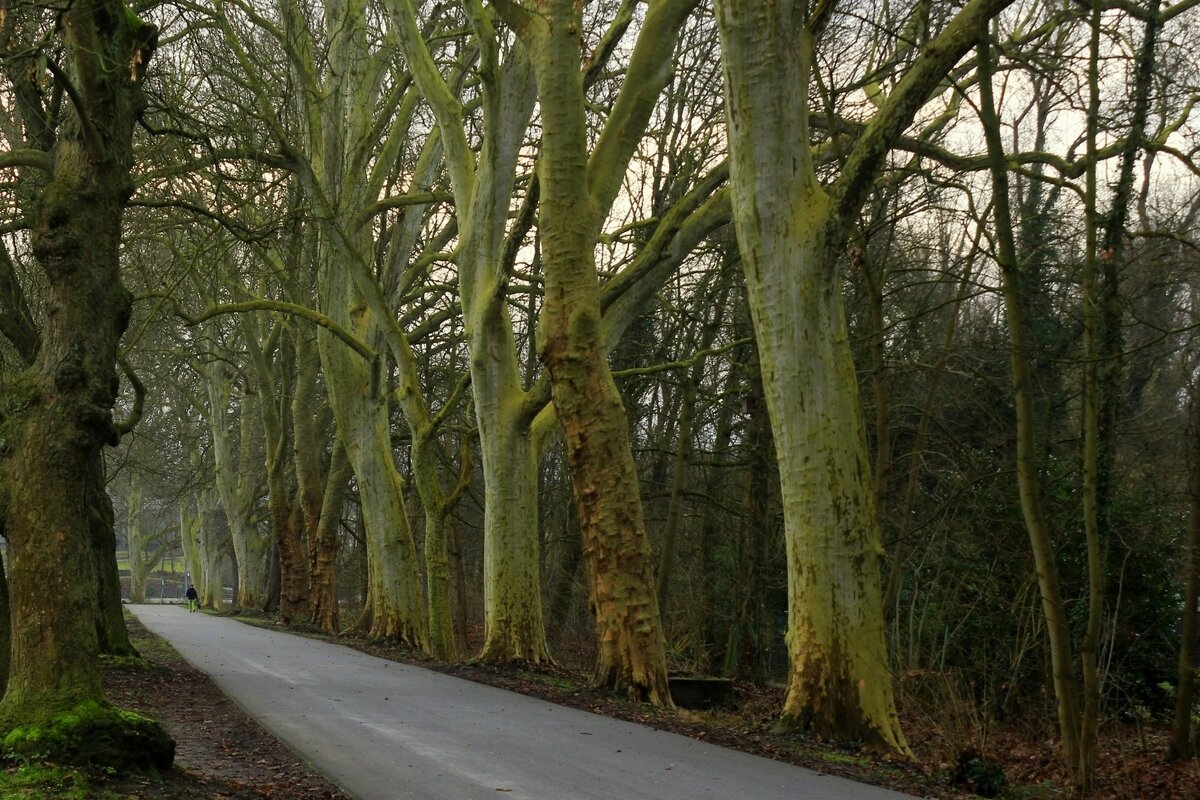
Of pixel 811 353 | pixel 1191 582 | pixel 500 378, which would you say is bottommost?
pixel 1191 582

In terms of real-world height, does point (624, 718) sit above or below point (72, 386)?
below

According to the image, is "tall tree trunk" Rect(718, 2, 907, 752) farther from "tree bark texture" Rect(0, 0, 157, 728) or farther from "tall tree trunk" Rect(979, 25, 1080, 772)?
"tree bark texture" Rect(0, 0, 157, 728)

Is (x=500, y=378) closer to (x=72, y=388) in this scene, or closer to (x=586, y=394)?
(x=586, y=394)

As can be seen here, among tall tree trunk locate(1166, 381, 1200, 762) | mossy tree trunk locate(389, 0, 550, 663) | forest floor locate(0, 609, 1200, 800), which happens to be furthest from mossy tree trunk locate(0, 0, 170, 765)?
tall tree trunk locate(1166, 381, 1200, 762)

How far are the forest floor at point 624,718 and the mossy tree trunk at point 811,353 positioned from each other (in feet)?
1.91

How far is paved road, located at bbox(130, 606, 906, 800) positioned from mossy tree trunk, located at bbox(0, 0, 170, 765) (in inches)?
66.5

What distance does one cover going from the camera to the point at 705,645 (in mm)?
23031

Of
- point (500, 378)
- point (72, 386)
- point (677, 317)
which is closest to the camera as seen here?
point (72, 386)

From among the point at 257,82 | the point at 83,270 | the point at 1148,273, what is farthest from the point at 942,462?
the point at 83,270

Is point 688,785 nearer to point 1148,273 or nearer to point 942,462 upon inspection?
point 1148,273

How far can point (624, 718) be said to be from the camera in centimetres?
1109

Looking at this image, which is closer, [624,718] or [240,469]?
[624,718]

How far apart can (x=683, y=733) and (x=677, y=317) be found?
10.2 m

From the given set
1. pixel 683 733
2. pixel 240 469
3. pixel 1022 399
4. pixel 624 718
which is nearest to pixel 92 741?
pixel 683 733
